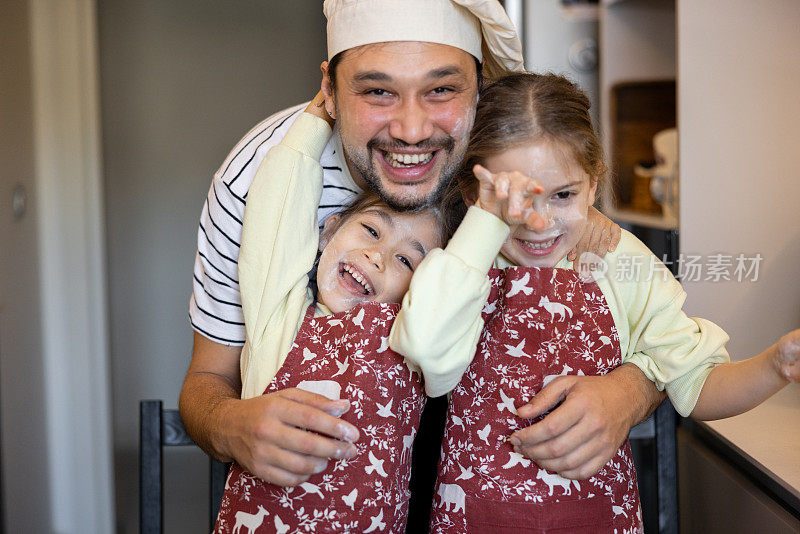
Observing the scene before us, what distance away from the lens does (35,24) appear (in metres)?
2.17

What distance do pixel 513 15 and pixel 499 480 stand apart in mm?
1449

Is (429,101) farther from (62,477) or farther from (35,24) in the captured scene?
(62,477)

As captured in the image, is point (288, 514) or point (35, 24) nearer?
point (288, 514)

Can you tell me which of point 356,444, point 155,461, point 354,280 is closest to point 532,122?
point 354,280

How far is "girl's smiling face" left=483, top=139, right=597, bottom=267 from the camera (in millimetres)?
948

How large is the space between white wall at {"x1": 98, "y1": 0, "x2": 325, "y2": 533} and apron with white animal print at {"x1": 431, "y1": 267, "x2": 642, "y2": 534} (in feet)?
6.34

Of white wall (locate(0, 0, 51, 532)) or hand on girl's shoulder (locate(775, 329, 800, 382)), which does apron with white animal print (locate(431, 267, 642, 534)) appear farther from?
white wall (locate(0, 0, 51, 532))

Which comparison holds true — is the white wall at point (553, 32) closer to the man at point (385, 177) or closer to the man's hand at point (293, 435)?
the man at point (385, 177)

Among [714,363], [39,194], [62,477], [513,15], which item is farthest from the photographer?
[62,477]

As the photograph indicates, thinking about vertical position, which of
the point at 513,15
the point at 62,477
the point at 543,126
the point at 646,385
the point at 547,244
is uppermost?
the point at 513,15

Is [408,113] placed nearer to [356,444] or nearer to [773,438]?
[356,444]

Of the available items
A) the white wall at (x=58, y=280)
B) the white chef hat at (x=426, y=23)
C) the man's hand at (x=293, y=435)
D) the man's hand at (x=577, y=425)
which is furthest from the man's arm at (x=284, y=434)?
the white wall at (x=58, y=280)

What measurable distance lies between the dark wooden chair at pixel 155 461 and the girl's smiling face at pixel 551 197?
A: 0.66 metres

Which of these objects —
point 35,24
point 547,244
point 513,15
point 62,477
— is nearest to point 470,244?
point 547,244
